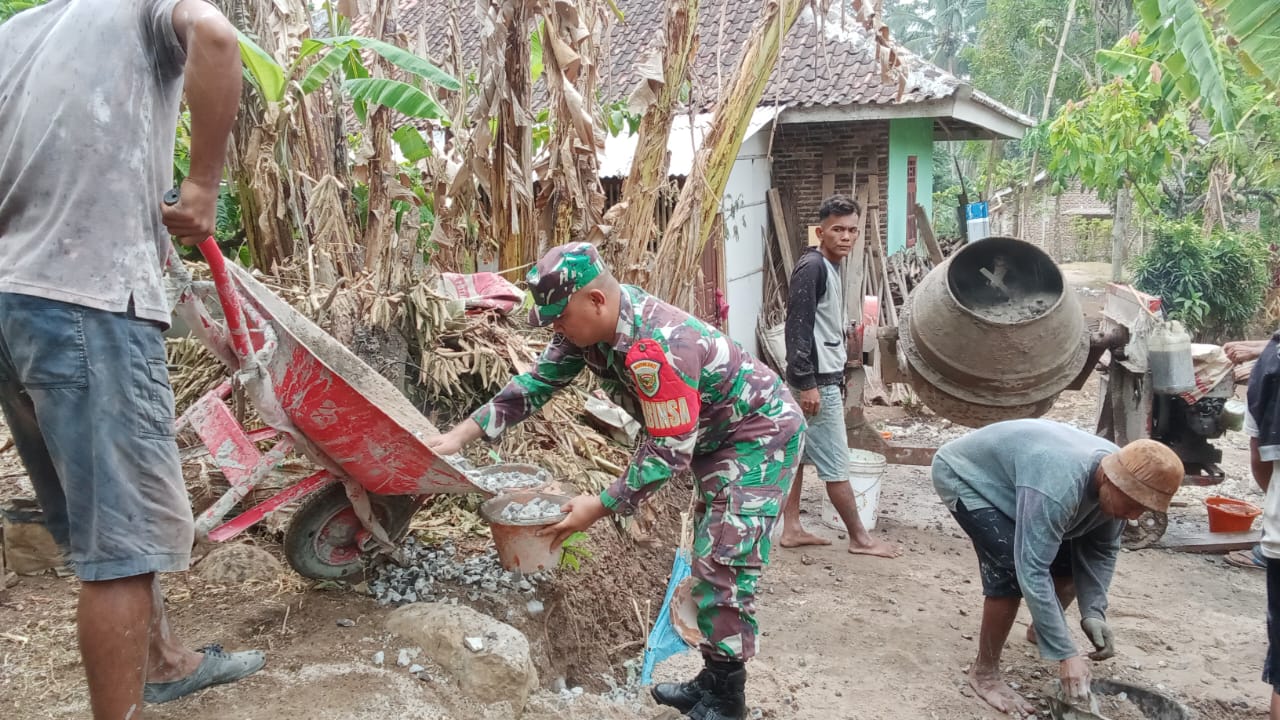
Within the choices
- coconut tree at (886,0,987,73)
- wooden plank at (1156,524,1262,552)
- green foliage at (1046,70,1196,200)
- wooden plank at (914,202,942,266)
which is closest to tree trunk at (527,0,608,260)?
wooden plank at (1156,524,1262,552)

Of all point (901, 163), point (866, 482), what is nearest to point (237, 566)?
point (866, 482)

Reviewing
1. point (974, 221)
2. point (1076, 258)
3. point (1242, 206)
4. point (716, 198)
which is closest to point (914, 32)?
point (1076, 258)

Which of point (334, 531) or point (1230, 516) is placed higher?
point (334, 531)

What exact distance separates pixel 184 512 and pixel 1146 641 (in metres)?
4.07

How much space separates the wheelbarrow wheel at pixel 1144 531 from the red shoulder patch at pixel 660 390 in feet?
12.2

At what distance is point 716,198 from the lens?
5688 millimetres

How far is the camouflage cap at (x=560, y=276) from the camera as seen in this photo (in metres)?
A: 2.46

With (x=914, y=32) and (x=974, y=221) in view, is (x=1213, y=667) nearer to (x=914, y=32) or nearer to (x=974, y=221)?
(x=974, y=221)

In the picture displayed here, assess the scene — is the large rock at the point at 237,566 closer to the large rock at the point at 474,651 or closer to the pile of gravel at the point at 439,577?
the pile of gravel at the point at 439,577

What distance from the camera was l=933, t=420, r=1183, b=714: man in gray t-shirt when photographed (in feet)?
9.71

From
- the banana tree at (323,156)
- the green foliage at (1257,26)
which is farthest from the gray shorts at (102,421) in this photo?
the green foliage at (1257,26)

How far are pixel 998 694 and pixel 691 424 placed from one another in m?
1.99

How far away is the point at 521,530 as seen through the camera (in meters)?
2.84

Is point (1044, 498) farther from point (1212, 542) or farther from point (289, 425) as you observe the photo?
point (1212, 542)
